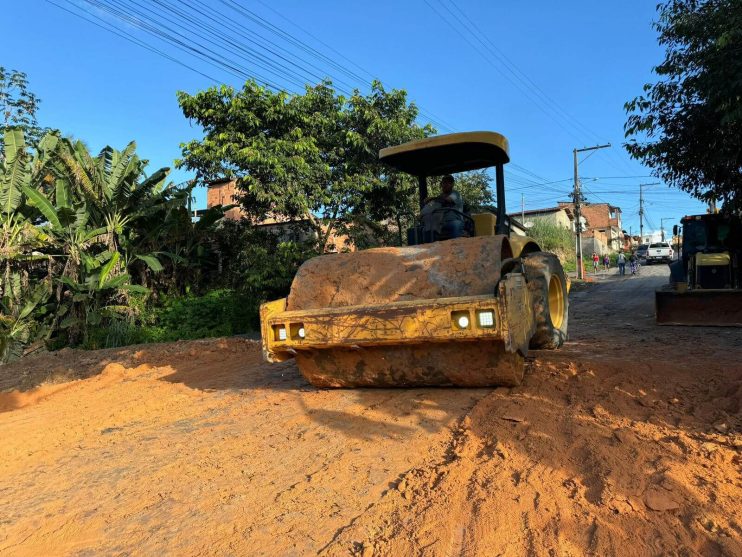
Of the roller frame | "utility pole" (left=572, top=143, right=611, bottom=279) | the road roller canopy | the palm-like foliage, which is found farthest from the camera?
"utility pole" (left=572, top=143, right=611, bottom=279)

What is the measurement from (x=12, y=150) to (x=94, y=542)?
1190 centimetres

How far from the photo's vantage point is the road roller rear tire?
429cm

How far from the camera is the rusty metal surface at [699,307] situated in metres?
8.88

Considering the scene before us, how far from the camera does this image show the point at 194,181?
12.9 metres

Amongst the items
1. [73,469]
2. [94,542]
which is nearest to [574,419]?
[94,542]

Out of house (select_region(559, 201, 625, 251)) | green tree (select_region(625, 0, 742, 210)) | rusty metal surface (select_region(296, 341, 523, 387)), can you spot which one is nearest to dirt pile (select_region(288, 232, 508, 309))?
rusty metal surface (select_region(296, 341, 523, 387))

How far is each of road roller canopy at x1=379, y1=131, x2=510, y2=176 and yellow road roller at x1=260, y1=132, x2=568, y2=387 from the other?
45.3 inches

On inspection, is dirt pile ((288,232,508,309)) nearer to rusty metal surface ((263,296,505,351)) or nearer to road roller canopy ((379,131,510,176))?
rusty metal surface ((263,296,505,351))

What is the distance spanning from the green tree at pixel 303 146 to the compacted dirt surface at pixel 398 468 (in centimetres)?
730

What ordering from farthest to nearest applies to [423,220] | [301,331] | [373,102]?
[373,102] < [423,220] < [301,331]

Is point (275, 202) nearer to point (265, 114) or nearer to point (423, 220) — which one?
point (265, 114)

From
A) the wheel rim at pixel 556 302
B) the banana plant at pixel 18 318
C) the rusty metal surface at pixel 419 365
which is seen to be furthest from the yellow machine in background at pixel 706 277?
the banana plant at pixel 18 318

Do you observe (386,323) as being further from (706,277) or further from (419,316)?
(706,277)

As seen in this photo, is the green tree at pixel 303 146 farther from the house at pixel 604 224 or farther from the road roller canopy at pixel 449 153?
the house at pixel 604 224
